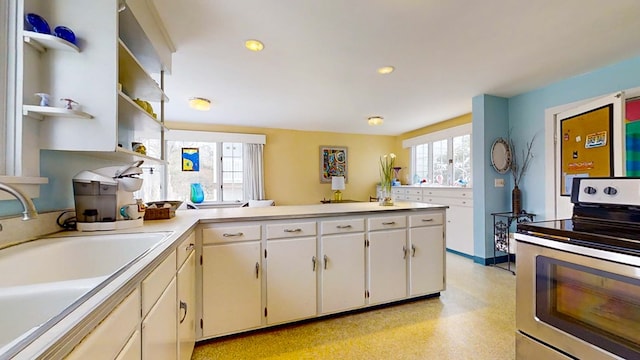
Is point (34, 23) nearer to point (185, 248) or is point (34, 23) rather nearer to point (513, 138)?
point (185, 248)

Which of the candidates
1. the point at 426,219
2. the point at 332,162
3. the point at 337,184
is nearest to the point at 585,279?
the point at 426,219

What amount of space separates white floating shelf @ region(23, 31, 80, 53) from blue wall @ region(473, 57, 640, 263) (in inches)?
153

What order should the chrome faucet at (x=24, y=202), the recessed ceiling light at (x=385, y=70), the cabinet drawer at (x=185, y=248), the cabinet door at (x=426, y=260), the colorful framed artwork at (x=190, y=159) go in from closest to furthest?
the chrome faucet at (x=24, y=202)
the cabinet drawer at (x=185, y=248)
the cabinet door at (x=426, y=260)
the recessed ceiling light at (x=385, y=70)
the colorful framed artwork at (x=190, y=159)

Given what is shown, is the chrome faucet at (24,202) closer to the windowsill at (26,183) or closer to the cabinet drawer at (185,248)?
the windowsill at (26,183)

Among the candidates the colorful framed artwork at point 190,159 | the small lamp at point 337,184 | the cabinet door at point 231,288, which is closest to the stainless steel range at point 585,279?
the cabinet door at point 231,288

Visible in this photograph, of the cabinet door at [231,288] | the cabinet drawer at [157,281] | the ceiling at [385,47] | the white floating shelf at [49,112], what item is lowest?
the cabinet door at [231,288]

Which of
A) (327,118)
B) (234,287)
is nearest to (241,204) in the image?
(327,118)

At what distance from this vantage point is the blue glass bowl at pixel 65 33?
1149 mm

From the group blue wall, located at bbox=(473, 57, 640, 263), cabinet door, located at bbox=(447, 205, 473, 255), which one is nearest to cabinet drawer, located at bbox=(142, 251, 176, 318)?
blue wall, located at bbox=(473, 57, 640, 263)

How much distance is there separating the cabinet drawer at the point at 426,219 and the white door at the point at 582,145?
1.32 meters

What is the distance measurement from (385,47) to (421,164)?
373 cm

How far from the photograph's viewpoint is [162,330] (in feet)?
3.62

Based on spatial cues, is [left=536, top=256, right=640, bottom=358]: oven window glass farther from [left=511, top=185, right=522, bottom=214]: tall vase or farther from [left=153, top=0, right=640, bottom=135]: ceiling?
[left=511, top=185, right=522, bottom=214]: tall vase

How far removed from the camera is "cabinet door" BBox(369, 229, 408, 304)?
224cm
